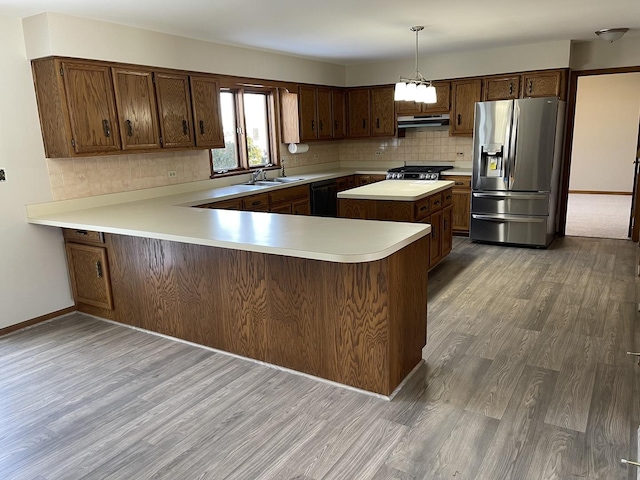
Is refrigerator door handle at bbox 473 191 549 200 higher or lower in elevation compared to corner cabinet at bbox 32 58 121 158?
lower

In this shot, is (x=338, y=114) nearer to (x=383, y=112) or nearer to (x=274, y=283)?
(x=383, y=112)

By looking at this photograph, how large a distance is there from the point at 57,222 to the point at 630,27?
5.51 m

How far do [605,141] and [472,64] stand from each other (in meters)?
4.82

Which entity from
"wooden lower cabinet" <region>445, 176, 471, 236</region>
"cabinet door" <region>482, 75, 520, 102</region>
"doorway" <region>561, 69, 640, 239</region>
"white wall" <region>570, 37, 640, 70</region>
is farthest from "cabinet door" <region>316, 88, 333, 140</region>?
"doorway" <region>561, 69, 640, 239</region>

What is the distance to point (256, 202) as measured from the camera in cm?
482

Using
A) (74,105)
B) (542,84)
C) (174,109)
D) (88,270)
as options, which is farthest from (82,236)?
(542,84)

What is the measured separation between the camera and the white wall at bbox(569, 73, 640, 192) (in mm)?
8875

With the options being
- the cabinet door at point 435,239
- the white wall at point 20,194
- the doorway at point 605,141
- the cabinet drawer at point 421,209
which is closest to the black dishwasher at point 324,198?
the cabinet door at point 435,239

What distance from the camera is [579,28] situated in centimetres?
467

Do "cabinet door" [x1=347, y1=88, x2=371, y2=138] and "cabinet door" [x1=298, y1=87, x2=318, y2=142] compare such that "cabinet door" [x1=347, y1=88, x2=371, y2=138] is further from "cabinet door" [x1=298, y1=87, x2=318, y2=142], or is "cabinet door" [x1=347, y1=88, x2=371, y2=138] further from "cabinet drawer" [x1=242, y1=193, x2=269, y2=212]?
"cabinet drawer" [x1=242, y1=193, x2=269, y2=212]

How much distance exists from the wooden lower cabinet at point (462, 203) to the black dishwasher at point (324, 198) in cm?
149

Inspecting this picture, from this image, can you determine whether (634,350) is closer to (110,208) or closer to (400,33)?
(400,33)

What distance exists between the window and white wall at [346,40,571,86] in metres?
1.65

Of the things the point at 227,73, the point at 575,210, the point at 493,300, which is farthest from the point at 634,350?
the point at 575,210
